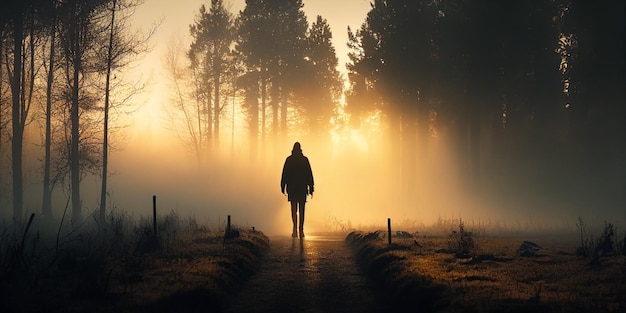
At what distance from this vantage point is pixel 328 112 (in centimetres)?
5475

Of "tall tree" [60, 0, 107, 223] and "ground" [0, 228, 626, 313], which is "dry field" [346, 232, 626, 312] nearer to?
"ground" [0, 228, 626, 313]

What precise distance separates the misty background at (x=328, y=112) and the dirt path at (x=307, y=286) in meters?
14.8

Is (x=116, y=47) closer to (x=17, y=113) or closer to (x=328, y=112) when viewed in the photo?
(x=17, y=113)

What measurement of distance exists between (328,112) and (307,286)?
146ft

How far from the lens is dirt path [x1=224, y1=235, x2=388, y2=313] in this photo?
30.3ft

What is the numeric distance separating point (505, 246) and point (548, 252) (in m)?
1.53

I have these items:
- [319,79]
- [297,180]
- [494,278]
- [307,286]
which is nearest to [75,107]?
[297,180]

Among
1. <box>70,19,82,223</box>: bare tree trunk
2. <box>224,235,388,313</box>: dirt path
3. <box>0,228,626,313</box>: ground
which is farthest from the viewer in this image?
<box>70,19,82,223</box>: bare tree trunk

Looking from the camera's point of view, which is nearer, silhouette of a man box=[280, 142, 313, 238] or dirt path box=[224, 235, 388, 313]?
dirt path box=[224, 235, 388, 313]

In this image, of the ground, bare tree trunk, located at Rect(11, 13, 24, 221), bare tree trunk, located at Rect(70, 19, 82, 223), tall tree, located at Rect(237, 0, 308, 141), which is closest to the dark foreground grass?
the ground

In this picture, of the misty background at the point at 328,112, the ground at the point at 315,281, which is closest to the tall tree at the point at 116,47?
the misty background at the point at 328,112

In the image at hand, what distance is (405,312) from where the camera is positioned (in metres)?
9.02

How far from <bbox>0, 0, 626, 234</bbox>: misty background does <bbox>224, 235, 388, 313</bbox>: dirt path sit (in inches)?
584

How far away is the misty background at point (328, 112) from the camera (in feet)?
87.5
